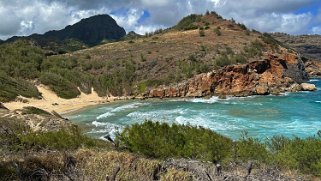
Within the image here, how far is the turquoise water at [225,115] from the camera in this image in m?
39.3

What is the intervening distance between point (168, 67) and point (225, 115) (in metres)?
29.8

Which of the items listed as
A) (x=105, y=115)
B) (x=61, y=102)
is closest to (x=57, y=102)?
(x=61, y=102)

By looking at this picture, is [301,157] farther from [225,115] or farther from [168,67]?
[168,67]

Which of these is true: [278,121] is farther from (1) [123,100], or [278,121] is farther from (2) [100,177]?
(2) [100,177]

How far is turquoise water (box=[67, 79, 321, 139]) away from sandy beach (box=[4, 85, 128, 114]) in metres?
3.53

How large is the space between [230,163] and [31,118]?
1992 cm

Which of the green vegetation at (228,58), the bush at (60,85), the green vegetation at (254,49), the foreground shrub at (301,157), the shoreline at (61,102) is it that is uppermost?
the green vegetation at (254,49)

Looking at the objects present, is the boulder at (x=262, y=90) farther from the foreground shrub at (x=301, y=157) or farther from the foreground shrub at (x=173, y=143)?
the foreground shrub at (x=173, y=143)

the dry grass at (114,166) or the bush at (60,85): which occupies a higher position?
the bush at (60,85)

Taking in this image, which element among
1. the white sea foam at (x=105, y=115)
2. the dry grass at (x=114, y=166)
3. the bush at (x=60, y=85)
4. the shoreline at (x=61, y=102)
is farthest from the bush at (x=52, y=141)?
the bush at (x=60, y=85)

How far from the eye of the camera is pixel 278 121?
147ft

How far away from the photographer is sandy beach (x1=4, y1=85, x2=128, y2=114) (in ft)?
176

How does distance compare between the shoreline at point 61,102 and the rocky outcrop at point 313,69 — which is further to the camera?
the rocky outcrop at point 313,69

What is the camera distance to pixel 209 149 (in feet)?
51.3
